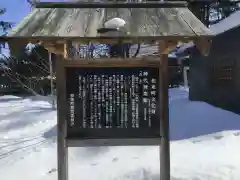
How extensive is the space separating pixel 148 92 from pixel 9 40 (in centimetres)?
186

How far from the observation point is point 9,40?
4.45 metres

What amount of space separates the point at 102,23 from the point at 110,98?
3.22 ft

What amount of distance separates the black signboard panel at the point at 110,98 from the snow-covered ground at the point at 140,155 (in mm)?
1837

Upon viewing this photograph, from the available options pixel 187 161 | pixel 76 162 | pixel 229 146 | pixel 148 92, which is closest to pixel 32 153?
pixel 76 162

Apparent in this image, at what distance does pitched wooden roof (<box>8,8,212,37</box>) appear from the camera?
4.55 metres

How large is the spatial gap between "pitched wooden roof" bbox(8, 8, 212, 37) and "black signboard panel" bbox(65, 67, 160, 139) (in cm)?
60

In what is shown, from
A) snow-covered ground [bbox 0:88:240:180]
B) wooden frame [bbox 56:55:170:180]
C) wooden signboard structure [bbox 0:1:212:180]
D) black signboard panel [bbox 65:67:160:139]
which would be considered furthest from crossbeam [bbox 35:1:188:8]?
snow-covered ground [bbox 0:88:240:180]

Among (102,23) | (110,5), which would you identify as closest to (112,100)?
(102,23)

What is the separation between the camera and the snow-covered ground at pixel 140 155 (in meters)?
6.91

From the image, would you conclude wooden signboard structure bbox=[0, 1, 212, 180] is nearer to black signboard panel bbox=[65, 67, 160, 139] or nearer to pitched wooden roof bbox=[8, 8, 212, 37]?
black signboard panel bbox=[65, 67, 160, 139]

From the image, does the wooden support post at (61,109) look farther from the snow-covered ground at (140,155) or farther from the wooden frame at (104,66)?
the snow-covered ground at (140,155)

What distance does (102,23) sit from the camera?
4852 millimetres

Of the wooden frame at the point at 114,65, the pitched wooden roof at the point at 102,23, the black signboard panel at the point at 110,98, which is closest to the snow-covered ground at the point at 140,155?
the wooden frame at the point at 114,65

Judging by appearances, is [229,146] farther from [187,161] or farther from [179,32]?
[179,32]
